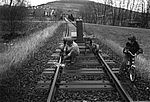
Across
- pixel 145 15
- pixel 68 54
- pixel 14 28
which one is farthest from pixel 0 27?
pixel 145 15

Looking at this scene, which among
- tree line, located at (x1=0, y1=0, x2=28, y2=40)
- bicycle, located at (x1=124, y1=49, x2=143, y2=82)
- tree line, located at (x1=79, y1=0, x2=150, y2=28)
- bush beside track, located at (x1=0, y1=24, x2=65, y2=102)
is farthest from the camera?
tree line, located at (x1=79, y1=0, x2=150, y2=28)

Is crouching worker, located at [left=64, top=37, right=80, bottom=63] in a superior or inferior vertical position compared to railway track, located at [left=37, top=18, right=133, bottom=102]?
superior

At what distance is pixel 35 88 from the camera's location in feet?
15.8

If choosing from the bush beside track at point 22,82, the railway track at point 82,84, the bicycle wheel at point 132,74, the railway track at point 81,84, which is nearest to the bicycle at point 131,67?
the bicycle wheel at point 132,74

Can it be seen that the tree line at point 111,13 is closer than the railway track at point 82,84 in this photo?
No

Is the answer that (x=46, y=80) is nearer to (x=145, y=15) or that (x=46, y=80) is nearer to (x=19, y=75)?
(x=19, y=75)

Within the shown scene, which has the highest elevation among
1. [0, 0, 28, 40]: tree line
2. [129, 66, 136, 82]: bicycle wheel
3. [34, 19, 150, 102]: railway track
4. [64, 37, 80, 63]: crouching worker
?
[0, 0, 28, 40]: tree line

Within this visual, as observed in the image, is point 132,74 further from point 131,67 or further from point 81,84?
point 81,84

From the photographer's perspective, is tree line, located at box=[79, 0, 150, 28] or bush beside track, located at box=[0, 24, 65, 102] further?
tree line, located at box=[79, 0, 150, 28]

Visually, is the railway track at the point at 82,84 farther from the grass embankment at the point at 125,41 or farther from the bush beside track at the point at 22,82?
the grass embankment at the point at 125,41

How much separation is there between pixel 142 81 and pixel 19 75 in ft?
12.3

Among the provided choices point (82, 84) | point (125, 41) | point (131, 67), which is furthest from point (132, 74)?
point (125, 41)

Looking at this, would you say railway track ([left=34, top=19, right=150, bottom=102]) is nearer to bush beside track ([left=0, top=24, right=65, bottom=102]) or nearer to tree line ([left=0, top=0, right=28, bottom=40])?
bush beside track ([left=0, top=24, right=65, bottom=102])

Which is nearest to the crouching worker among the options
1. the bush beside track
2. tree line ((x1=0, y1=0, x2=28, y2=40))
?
the bush beside track
